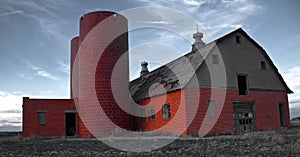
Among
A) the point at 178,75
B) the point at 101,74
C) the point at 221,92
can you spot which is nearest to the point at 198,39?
the point at 178,75

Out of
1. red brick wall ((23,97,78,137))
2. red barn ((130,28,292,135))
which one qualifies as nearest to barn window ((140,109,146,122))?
red barn ((130,28,292,135))

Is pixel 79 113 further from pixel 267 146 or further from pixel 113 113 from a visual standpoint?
pixel 267 146

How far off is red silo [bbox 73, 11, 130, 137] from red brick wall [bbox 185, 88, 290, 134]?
594cm

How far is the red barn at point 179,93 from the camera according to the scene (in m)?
21.7

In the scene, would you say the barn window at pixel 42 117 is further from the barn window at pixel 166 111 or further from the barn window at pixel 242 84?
the barn window at pixel 242 84

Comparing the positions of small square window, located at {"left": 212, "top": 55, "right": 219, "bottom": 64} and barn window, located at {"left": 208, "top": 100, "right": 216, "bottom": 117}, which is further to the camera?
small square window, located at {"left": 212, "top": 55, "right": 219, "bottom": 64}

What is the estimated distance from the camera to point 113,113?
24.2m

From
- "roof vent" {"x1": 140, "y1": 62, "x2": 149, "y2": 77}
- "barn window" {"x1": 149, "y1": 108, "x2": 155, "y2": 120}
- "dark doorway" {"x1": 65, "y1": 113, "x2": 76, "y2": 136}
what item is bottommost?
"dark doorway" {"x1": 65, "y1": 113, "x2": 76, "y2": 136}

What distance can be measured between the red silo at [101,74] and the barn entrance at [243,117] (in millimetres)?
7872

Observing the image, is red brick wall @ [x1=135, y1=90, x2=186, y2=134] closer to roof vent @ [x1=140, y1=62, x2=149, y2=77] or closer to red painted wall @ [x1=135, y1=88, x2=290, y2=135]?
red painted wall @ [x1=135, y1=88, x2=290, y2=135]

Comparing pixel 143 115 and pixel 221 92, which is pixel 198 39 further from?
pixel 221 92

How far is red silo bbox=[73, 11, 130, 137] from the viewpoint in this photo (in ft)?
78.3

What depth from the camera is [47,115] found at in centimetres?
2598

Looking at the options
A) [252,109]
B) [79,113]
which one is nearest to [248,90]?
[252,109]
